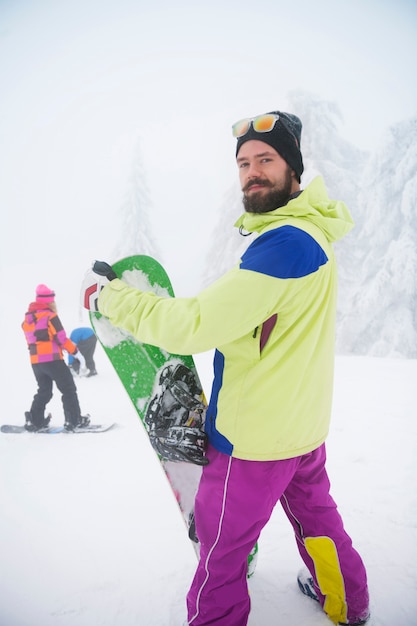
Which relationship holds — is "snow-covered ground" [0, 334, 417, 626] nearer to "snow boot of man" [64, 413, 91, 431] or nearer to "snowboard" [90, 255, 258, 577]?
"snow boot of man" [64, 413, 91, 431]

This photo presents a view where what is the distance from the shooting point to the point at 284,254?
115 centimetres

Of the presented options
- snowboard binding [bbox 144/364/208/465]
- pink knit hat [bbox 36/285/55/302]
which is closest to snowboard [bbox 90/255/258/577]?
snowboard binding [bbox 144/364/208/465]

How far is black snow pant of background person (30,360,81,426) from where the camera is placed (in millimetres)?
4781

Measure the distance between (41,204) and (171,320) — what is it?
171 ft

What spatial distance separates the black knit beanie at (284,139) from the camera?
154cm

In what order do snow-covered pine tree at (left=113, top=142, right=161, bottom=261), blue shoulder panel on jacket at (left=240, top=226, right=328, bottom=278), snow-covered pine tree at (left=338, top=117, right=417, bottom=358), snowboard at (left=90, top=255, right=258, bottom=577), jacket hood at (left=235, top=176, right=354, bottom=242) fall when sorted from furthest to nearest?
1. snow-covered pine tree at (left=113, top=142, right=161, bottom=261)
2. snow-covered pine tree at (left=338, top=117, right=417, bottom=358)
3. snowboard at (left=90, top=255, right=258, bottom=577)
4. jacket hood at (left=235, top=176, right=354, bottom=242)
5. blue shoulder panel on jacket at (left=240, top=226, right=328, bottom=278)

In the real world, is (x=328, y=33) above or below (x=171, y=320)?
above

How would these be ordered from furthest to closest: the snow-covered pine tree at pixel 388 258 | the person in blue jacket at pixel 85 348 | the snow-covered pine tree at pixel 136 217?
1. the snow-covered pine tree at pixel 136 217
2. the snow-covered pine tree at pixel 388 258
3. the person in blue jacket at pixel 85 348

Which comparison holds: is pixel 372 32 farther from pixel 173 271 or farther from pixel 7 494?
pixel 7 494

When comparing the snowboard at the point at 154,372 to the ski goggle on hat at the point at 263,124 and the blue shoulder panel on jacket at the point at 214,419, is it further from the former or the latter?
the ski goggle on hat at the point at 263,124

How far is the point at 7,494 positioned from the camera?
3186mm

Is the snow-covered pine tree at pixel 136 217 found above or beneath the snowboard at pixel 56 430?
above

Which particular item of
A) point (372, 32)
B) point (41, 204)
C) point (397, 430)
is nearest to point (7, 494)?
point (397, 430)

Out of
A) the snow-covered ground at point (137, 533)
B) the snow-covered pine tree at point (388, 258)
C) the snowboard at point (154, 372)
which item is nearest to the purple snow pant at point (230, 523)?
the snowboard at point (154, 372)
